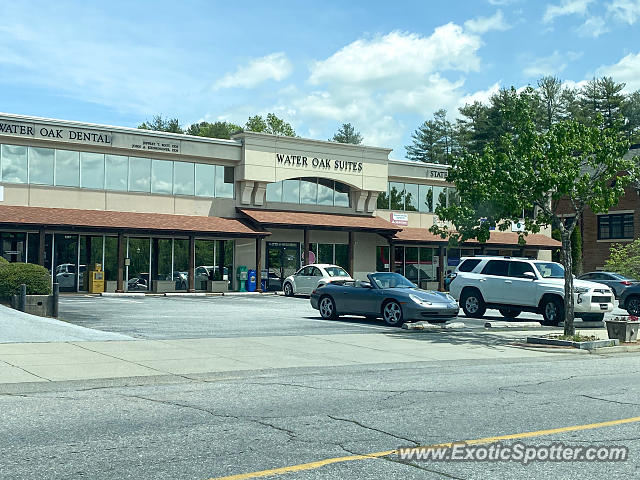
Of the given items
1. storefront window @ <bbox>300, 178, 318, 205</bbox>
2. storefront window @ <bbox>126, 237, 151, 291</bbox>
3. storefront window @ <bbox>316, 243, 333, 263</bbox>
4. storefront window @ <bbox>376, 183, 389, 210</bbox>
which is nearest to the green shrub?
storefront window @ <bbox>126, 237, 151, 291</bbox>

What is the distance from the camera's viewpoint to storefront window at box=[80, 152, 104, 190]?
38.1 m

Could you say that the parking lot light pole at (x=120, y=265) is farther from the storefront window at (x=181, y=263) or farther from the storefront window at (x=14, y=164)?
the storefront window at (x=14, y=164)

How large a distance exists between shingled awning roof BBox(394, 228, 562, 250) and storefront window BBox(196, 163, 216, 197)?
460 inches

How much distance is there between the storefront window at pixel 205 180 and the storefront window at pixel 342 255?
890cm

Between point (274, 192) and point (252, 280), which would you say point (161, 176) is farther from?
point (252, 280)

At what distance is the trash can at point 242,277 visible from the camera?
4166 cm

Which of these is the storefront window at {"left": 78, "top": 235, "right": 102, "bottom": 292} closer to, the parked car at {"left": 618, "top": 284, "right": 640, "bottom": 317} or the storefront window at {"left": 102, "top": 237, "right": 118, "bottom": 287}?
the storefront window at {"left": 102, "top": 237, "right": 118, "bottom": 287}

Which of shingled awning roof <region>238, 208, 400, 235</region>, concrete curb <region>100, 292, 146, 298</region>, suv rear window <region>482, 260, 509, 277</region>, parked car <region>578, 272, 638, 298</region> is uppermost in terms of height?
shingled awning roof <region>238, 208, 400, 235</region>

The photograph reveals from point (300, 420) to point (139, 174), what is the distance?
33048 millimetres

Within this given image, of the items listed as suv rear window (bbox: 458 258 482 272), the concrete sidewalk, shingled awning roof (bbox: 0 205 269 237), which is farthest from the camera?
shingled awning roof (bbox: 0 205 269 237)

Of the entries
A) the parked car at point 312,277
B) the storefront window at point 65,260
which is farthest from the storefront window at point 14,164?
the parked car at point 312,277

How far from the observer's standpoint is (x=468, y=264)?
26.0m

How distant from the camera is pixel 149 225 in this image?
37.4 metres

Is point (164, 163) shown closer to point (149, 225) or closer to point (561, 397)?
point (149, 225)
